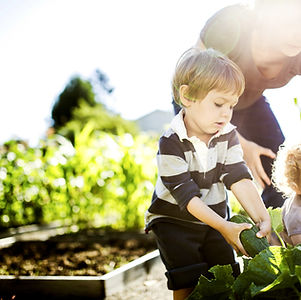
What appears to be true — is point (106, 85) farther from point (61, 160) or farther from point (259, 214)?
point (259, 214)

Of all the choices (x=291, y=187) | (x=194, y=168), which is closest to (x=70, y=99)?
(x=291, y=187)

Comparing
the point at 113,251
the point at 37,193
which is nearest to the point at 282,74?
the point at 113,251

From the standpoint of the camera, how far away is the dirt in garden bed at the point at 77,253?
3.30m

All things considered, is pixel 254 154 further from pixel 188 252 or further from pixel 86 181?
pixel 86 181

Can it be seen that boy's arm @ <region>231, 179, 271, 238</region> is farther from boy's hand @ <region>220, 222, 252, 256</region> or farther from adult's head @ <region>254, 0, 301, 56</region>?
adult's head @ <region>254, 0, 301, 56</region>

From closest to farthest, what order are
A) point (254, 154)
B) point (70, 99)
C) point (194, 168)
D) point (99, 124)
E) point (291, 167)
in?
point (194, 168)
point (291, 167)
point (254, 154)
point (99, 124)
point (70, 99)

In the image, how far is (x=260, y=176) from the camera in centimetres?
249

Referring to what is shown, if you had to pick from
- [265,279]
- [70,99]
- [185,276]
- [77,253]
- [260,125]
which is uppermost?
[70,99]

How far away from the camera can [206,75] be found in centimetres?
172

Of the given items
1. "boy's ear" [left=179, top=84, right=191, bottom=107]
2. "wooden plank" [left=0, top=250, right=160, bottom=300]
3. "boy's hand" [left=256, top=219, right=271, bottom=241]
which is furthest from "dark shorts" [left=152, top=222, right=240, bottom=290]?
"wooden plank" [left=0, top=250, right=160, bottom=300]

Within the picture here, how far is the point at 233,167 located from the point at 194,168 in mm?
154

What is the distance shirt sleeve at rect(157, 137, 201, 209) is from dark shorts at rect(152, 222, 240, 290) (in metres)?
0.24

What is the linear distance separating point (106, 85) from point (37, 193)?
156 ft

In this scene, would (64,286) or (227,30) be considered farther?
(64,286)
